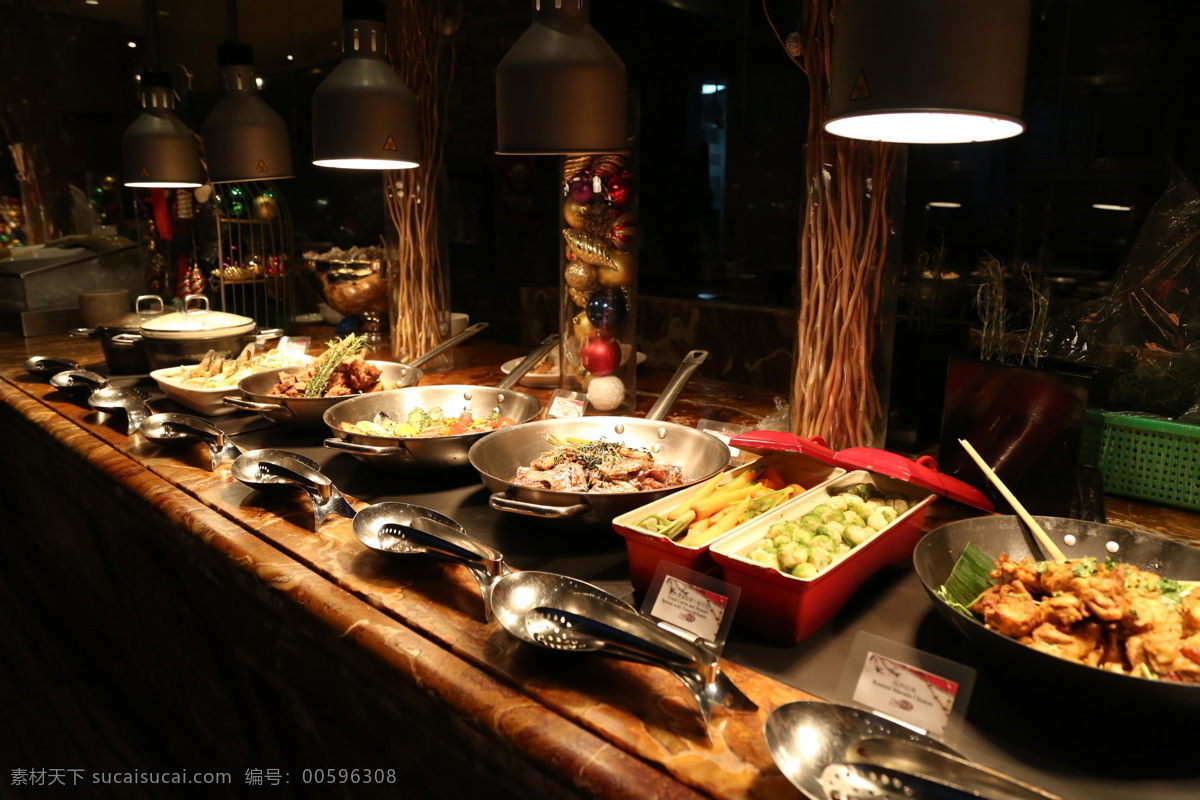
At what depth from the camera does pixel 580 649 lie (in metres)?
0.92

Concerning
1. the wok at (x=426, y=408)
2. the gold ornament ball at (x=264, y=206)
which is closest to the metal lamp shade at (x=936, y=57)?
the wok at (x=426, y=408)

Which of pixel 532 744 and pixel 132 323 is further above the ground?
pixel 132 323

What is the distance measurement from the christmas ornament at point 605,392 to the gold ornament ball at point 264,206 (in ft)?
6.16

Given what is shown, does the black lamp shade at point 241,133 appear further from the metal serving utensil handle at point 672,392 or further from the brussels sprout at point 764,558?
the brussels sprout at point 764,558

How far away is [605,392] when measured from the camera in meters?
2.04

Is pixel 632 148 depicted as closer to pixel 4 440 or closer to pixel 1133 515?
pixel 1133 515

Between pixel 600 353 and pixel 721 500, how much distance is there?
896 mm

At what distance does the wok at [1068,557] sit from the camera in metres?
0.74

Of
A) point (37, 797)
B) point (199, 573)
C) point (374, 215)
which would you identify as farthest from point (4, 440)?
point (374, 215)

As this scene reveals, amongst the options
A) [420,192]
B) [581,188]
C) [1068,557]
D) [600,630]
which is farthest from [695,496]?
[420,192]

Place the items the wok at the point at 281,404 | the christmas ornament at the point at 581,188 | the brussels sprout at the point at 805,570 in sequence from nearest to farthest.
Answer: the brussels sprout at the point at 805,570 → the wok at the point at 281,404 → the christmas ornament at the point at 581,188

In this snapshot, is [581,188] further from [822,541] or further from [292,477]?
[822,541]

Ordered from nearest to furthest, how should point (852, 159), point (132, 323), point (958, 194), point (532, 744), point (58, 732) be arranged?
point (532, 744) → point (852, 159) → point (58, 732) → point (132, 323) → point (958, 194)

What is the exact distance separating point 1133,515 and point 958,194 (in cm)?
266
